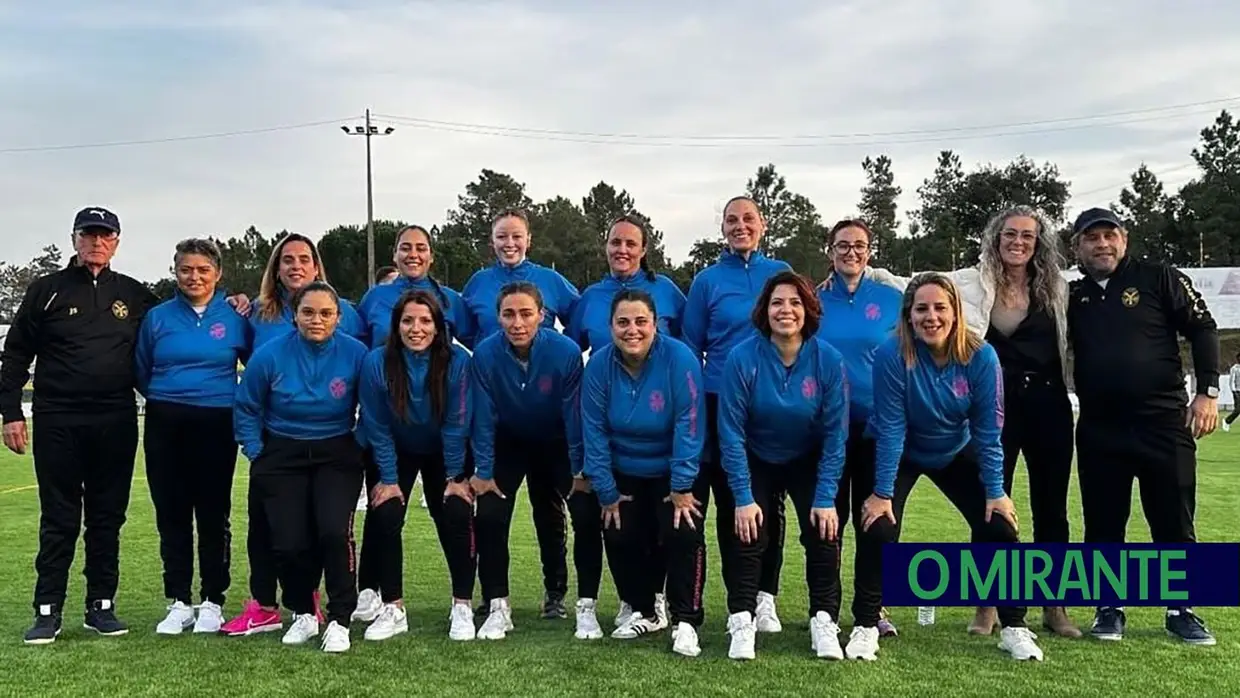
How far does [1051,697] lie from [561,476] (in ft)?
7.52

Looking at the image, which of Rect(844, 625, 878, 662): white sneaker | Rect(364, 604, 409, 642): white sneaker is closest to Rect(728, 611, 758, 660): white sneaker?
Rect(844, 625, 878, 662): white sneaker

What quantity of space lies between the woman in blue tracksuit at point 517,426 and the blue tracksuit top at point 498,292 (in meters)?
0.54

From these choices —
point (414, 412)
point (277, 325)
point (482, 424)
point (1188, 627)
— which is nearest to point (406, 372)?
point (414, 412)

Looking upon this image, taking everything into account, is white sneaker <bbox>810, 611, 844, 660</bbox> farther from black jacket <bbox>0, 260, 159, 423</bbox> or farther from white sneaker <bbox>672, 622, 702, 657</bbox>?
black jacket <bbox>0, 260, 159, 423</bbox>

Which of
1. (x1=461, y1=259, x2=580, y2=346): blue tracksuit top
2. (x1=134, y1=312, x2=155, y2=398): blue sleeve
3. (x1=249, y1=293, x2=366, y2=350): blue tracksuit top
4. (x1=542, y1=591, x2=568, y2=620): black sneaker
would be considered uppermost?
(x1=461, y1=259, x2=580, y2=346): blue tracksuit top

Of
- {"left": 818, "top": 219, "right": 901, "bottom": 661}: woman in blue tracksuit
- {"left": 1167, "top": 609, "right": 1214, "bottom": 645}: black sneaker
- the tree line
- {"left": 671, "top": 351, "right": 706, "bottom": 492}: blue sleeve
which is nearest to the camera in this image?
{"left": 671, "top": 351, "right": 706, "bottom": 492}: blue sleeve

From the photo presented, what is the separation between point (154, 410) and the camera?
473 cm

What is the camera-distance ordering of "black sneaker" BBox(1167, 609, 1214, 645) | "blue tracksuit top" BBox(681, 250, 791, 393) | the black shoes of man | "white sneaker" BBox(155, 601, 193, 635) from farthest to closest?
1. "blue tracksuit top" BBox(681, 250, 791, 393)
2. "white sneaker" BBox(155, 601, 193, 635)
3. the black shoes of man
4. "black sneaker" BBox(1167, 609, 1214, 645)

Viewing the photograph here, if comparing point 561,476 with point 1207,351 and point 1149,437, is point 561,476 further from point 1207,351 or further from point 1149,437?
point 1207,351

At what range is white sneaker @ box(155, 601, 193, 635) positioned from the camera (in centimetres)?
474

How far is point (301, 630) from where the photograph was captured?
→ 457cm

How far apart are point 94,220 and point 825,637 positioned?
382cm

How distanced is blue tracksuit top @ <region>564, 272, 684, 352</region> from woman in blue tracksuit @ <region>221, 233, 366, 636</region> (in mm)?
1196

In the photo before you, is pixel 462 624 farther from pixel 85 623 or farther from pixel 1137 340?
pixel 1137 340
